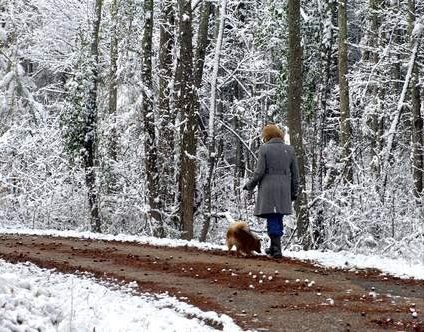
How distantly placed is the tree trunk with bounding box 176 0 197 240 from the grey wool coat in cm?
630

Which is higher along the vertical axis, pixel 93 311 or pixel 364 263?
pixel 364 263

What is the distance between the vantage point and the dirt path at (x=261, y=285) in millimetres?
6092

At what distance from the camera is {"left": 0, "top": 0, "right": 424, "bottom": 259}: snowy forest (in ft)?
55.6

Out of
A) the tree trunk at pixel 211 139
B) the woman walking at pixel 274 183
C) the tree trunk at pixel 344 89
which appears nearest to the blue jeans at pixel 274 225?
the woman walking at pixel 274 183

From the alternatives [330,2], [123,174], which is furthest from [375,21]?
[123,174]

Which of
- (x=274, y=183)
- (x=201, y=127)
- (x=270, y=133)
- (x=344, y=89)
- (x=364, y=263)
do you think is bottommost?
(x=364, y=263)

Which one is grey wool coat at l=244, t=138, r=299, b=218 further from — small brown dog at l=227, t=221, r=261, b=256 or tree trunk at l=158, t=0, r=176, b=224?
tree trunk at l=158, t=0, r=176, b=224

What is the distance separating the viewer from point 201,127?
23234 millimetres

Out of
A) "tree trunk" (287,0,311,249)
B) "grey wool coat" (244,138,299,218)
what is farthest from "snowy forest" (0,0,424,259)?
"grey wool coat" (244,138,299,218)

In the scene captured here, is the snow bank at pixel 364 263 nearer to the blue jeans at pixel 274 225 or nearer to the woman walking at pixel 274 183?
the blue jeans at pixel 274 225

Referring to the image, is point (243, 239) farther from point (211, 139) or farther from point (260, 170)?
point (211, 139)

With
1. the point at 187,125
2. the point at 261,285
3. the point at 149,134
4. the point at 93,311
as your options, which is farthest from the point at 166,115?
the point at 93,311

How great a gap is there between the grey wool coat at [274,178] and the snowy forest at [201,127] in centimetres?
378

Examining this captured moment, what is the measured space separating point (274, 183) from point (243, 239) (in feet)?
3.38
